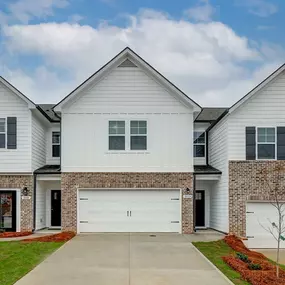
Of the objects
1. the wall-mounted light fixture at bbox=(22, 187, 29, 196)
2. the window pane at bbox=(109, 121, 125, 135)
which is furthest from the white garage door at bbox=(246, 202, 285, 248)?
the wall-mounted light fixture at bbox=(22, 187, 29, 196)

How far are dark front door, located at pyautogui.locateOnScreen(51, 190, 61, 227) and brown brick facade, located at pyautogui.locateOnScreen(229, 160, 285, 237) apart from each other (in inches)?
350

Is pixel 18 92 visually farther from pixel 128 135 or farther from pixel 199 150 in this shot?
pixel 199 150

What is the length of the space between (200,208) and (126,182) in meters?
4.89

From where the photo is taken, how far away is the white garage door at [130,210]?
21.8 meters

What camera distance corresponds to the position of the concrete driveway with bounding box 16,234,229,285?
11.4 meters

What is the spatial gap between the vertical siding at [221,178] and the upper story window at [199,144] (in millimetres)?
529

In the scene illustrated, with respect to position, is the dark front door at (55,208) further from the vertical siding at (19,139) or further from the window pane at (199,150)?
the window pane at (199,150)

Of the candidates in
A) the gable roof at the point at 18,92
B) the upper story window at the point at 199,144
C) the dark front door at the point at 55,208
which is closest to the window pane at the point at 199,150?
the upper story window at the point at 199,144

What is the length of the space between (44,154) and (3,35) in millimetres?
6314

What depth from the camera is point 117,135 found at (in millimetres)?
21891

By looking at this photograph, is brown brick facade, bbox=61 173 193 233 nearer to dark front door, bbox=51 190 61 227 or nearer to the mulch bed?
dark front door, bbox=51 190 61 227

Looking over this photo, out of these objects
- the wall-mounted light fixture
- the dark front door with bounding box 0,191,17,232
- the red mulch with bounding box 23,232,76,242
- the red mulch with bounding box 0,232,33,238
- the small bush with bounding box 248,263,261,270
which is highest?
the wall-mounted light fixture

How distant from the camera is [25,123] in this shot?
21797 mm

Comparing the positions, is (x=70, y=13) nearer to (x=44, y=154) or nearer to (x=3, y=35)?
(x=3, y=35)
